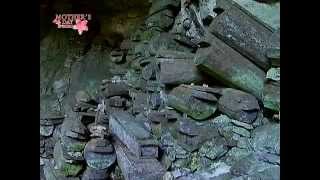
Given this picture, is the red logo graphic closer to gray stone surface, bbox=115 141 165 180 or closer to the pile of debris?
the pile of debris

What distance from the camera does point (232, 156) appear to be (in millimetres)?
5145

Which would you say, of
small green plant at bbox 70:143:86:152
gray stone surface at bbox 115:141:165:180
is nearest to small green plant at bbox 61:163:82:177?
small green plant at bbox 70:143:86:152

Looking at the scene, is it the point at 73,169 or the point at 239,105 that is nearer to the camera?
the point at 239,105

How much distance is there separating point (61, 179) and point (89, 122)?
4.28ft

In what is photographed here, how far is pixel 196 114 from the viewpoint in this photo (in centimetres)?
601

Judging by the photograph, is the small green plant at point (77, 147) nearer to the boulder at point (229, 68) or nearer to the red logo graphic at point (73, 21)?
the boulder at point (229, 68)

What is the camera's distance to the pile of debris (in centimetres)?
500

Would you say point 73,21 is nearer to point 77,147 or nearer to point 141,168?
point 77,147

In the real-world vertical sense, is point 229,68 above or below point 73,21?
below

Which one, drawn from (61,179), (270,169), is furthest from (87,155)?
A: (270,169)

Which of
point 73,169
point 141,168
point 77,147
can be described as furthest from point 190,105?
point 73,169

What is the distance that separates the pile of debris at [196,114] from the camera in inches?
197

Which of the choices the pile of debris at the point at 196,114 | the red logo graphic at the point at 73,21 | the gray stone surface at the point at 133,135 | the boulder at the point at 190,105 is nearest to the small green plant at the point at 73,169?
the pile of debris at the point at 196,114
